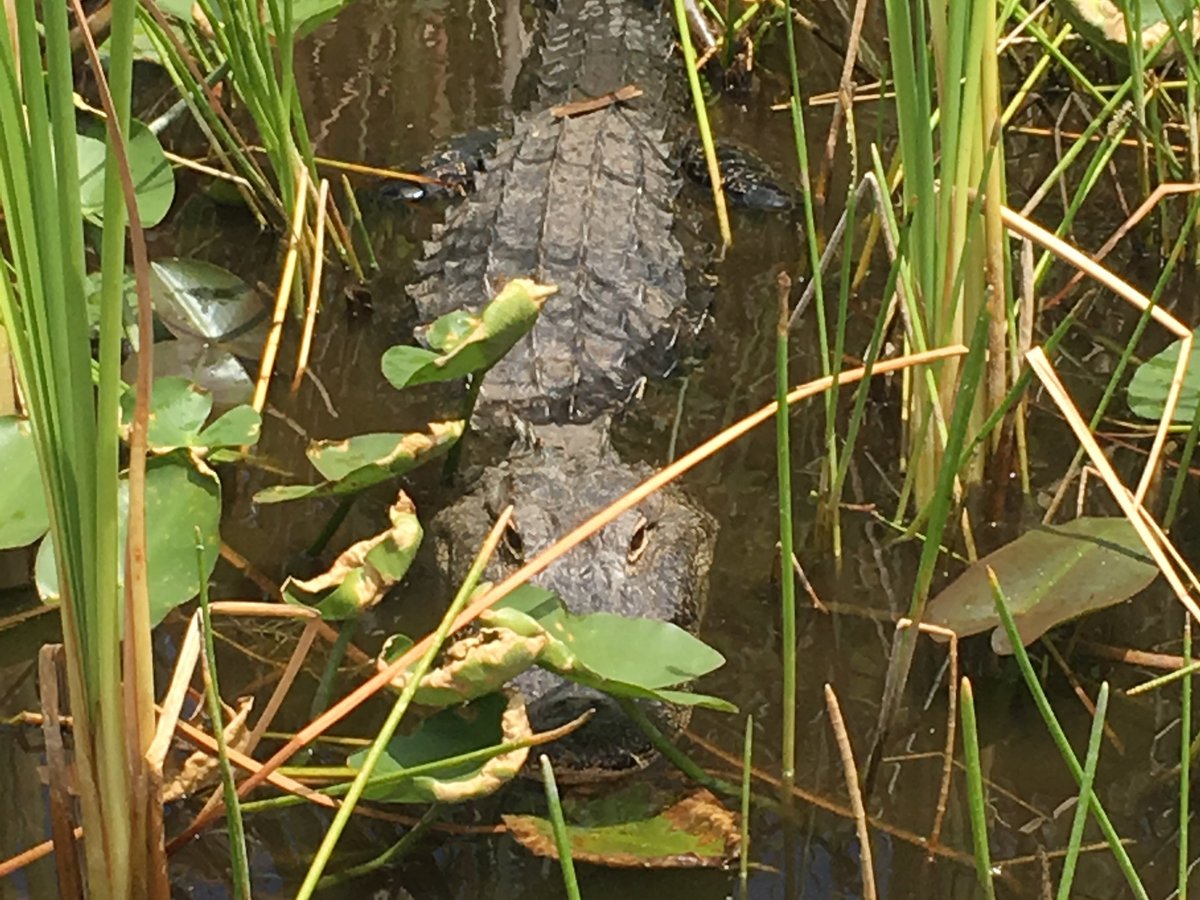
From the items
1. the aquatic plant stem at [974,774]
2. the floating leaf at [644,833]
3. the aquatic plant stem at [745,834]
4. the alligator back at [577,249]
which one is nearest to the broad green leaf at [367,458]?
the floating leaf at [644,833]

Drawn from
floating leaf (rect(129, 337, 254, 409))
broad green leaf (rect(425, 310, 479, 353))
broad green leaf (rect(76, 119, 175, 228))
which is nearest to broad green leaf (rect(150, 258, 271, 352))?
floating leaf (rect(129, 337, 254, 409))

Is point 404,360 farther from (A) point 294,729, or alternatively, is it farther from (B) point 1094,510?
(B) point 1094,510

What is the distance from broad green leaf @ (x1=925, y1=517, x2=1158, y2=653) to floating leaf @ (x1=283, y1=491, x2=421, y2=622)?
77 cm

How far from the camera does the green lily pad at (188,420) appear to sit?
2348 mm

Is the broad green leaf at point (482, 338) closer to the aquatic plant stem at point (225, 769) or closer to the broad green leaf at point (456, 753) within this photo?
the broad green leaf at point (456, 753)

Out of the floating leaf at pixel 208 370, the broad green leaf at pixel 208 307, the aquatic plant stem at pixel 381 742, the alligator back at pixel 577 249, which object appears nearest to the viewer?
the aquatic plant stem at pixel 381 742

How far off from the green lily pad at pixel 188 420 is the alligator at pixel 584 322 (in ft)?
1.59

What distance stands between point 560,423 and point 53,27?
204 centimetres

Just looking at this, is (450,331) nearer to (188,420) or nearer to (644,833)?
(188,420)

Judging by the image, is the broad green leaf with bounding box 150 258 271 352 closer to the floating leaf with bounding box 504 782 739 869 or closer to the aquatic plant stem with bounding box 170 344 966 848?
the aquatic plant stem with bounding box 170 344 966 848

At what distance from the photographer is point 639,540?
2.56 meters

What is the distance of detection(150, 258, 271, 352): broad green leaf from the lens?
313cm

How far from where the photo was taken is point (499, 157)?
4094 mm

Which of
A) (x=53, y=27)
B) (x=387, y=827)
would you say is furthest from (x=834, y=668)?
(x=53, y=27)
